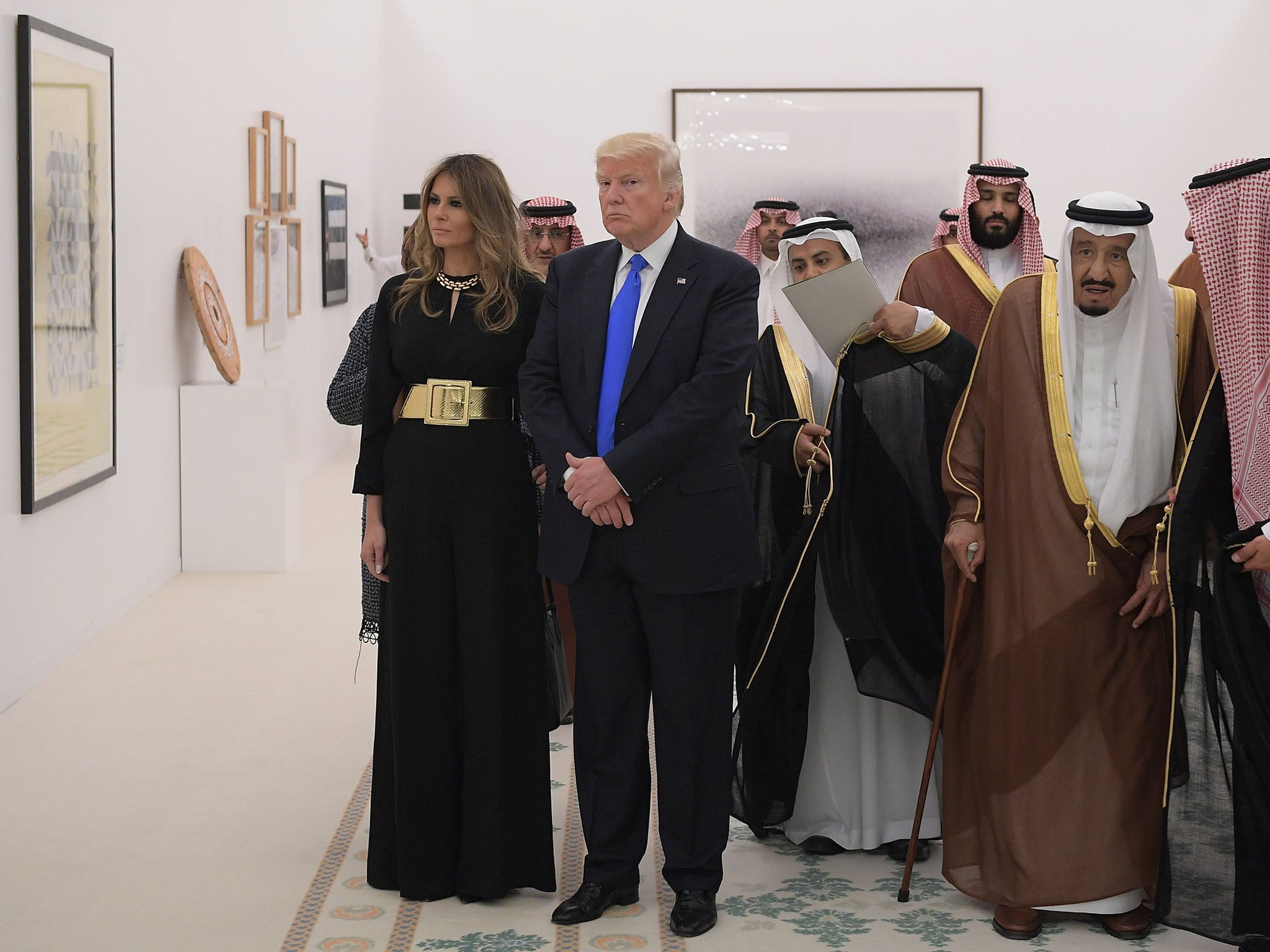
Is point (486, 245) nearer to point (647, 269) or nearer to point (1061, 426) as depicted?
point (647, 269)

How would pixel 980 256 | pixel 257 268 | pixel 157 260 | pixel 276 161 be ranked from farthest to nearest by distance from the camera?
1. pixel 276 161
2. pixel 257 268
3. pixel 157 260
4. pixel 980 256

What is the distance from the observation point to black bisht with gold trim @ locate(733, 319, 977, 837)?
136 inches

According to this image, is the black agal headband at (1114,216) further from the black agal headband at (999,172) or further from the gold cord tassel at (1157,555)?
the black agal headband at (999,172)

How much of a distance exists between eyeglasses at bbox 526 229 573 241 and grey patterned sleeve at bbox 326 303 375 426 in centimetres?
190

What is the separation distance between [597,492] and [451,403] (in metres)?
0.46

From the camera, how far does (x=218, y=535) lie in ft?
23.5

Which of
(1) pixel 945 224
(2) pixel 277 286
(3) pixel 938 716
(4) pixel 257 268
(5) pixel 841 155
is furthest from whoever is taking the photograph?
(5) pixel 841 155

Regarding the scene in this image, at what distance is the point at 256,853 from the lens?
358 centimetres

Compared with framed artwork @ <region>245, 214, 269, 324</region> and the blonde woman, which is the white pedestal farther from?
the blonde woman

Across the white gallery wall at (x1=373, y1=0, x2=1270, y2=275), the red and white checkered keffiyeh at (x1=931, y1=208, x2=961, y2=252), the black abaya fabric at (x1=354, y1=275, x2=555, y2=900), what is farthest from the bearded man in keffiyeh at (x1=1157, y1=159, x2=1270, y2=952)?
the white gallery wall at (x1=373, y1=0, x2=1270, y2=275)

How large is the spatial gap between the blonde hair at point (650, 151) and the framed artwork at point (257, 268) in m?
6.00

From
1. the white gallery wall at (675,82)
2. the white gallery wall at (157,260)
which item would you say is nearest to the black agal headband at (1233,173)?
the white gallery wall at (157,260)

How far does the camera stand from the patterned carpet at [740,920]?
3033 mm

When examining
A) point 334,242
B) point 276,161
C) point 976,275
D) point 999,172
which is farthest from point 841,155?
point 976,275
